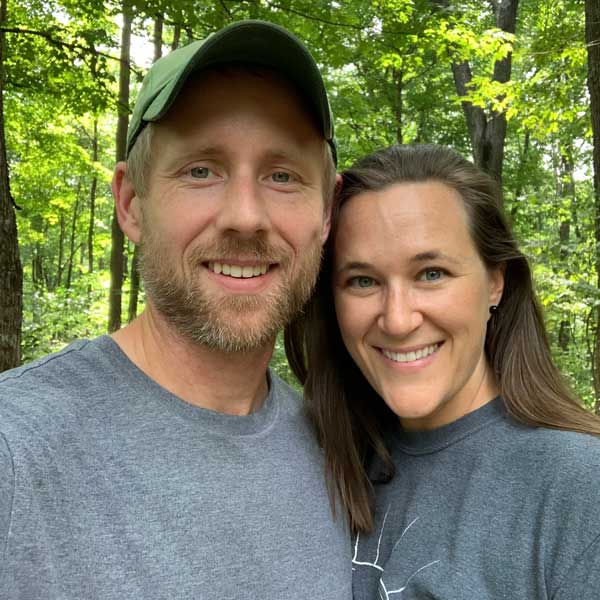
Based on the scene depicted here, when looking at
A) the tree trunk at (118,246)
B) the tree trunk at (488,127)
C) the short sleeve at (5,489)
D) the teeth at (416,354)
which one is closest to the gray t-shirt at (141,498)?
the short sleeve at (5,489)

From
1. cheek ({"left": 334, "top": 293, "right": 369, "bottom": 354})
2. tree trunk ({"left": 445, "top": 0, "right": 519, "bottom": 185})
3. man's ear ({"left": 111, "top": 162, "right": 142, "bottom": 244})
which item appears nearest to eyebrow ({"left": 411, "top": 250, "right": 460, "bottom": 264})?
cheek ({"left": 334, "top": 293, "right": 369, "bottom": 354})

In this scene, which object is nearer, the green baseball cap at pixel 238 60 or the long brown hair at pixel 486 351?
the green baseball cap at pixel 238 60

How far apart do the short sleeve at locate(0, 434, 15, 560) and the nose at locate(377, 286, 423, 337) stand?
3.84 ft

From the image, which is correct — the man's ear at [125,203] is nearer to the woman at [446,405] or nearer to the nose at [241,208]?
the nose at [241,208]

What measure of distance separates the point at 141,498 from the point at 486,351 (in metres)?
1.44

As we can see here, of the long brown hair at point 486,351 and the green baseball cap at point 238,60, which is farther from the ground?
the green baseball cap at point 238,60

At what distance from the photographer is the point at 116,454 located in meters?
1.47

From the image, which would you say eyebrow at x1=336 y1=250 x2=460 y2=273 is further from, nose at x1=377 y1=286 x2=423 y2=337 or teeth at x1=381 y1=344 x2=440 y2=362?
teeth at x1=381 y1=344 x2=440 y2=362

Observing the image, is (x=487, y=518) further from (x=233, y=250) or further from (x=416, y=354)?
(x=233, y=250)

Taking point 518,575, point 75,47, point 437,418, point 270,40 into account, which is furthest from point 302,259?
→ point 75,47

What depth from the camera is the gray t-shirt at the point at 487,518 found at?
1526mm

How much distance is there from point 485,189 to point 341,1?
15.5 ft

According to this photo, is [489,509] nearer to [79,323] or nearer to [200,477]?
[200,477]

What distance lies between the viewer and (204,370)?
70.7 inches
